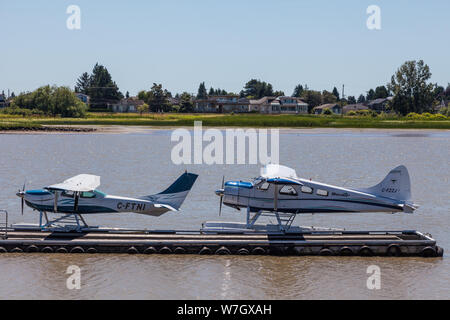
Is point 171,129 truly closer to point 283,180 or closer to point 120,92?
point 120,92

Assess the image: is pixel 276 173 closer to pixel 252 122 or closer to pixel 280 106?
pixel 252 122

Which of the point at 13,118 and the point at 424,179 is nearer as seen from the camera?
the point at 424,179

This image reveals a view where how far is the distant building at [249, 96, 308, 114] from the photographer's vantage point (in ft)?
516

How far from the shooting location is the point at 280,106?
15812cm

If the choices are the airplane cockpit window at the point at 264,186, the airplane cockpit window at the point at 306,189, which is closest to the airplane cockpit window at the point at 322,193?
the airplane cockpit window at the point at 306,189

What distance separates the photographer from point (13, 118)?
115125 mm

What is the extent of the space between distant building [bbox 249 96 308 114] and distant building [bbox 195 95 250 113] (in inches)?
98.2

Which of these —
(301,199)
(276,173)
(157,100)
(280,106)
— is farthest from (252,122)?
(276,173)

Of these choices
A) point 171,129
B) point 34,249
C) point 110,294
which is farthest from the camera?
point 171,129

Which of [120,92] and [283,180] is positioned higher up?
[120,92]

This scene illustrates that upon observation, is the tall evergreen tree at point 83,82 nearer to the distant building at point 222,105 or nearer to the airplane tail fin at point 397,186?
the distant building at point 222,105
